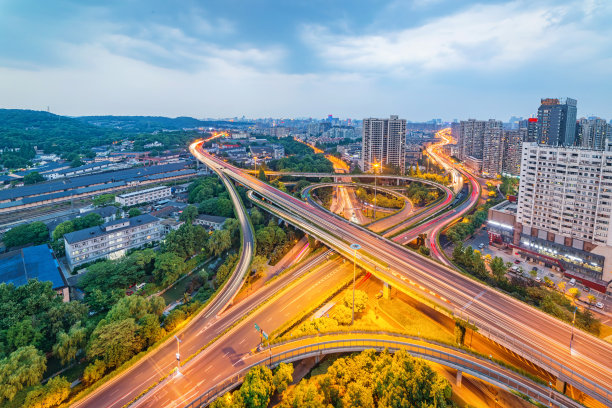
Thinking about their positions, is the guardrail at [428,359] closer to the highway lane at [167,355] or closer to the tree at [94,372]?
the highway lane at [167,355]

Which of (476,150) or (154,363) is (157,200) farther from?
(476,150)

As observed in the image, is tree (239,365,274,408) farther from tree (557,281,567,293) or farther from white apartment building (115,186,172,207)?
Answer: white apartment building (115,186,172,207)

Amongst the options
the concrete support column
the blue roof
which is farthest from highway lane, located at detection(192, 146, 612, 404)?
the blue roof

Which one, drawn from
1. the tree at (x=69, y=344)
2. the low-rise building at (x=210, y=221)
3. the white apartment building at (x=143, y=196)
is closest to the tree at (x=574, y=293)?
the low-rise building at (x=210, y=221)

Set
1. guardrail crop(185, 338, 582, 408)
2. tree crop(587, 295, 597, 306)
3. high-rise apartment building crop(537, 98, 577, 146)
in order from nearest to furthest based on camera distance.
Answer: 1. guardrail crop(185, 338, 582, 408)
2. tree crop(587, 295, 597, 306)
3. high-rise apartment building crop(537, 98, 577, 146)

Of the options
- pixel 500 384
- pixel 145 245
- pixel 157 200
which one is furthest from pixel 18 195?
pixel 500 384
